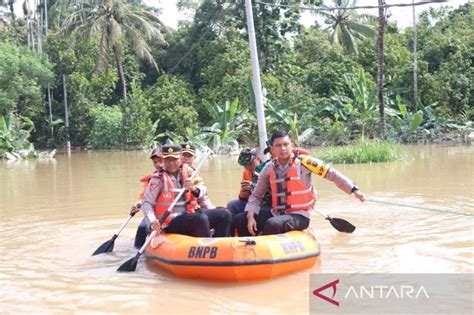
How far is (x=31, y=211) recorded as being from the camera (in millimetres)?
8883

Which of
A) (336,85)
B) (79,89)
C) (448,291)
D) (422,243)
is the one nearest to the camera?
(448,291)

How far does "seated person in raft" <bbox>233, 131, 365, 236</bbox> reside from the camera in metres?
5.07

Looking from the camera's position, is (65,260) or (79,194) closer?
(65,260)

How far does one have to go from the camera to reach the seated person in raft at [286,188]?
16.6 ft

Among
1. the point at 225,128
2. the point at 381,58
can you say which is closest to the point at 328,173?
the point at 381,58

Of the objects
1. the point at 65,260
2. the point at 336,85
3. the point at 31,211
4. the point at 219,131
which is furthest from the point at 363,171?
the point at 336,85

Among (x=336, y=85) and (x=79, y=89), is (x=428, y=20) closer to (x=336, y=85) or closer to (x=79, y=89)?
(x=336, y=85)

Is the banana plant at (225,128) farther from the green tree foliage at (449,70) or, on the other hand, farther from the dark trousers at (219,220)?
the dark trousers at (219,220)

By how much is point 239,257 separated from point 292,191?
38.0 inches

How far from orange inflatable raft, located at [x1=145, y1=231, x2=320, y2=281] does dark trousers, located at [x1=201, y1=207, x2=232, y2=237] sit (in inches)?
14.9

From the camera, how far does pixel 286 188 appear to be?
5195mm

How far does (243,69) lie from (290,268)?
2062 cm

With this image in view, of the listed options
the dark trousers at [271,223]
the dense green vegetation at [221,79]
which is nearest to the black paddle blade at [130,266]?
the dark trousers at [271,223]

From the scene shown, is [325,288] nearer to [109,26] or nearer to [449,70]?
[449,70]
